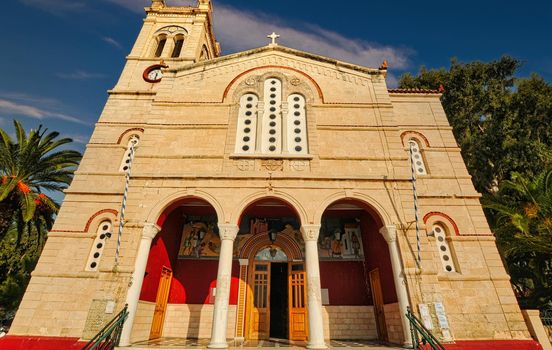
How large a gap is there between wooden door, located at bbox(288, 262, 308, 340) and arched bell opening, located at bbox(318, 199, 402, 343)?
2.68 ft

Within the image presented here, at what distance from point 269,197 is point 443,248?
6.37 m

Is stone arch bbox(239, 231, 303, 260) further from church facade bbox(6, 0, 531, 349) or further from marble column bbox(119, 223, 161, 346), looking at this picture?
marble column bbox(119, 223, 161, 346)

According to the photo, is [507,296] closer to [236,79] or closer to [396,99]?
[396,99]

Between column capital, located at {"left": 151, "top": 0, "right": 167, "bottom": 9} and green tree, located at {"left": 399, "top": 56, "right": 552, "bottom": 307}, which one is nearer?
green tree, located at {"left": 399, "top": 56, "right": 552, "bottom": 307}

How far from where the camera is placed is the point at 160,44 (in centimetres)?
1797

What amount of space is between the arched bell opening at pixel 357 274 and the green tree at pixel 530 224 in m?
5.22

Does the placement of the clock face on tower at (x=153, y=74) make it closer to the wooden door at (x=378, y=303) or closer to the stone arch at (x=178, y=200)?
the stone arch at (x=178, y=200)

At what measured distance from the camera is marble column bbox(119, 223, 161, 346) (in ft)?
26.2

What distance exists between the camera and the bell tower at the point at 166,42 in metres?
15.3

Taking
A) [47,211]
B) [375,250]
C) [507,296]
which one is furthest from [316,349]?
[47,211]

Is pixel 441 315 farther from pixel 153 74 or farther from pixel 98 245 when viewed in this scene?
pixel 153 74

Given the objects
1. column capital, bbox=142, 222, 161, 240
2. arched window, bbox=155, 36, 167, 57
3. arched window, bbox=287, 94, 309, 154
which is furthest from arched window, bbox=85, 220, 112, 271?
arched window, bbox=155, 36, 167, 57

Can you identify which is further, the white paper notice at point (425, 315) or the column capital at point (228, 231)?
the column capital at point (228, 231)

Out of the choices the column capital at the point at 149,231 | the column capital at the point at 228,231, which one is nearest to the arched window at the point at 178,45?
the column capital at the point at 149,231
